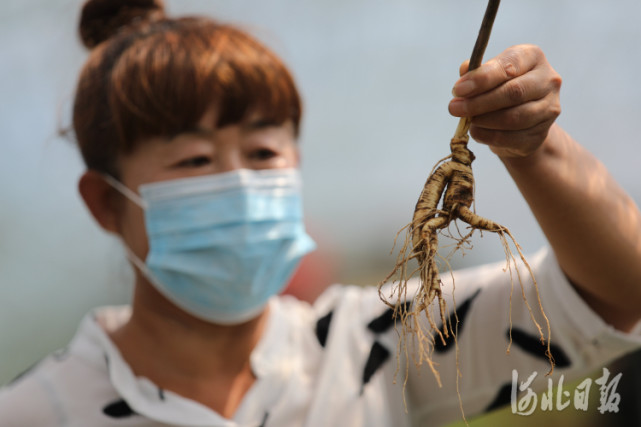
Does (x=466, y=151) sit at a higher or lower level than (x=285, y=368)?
higher

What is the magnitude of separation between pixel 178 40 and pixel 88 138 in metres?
0.35

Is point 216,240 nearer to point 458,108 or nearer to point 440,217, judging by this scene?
point 440,217

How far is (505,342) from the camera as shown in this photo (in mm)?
1645

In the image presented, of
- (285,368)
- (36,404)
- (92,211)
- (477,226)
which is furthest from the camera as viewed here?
(92,211)

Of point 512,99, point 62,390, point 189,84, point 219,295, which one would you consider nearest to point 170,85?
point 189,84

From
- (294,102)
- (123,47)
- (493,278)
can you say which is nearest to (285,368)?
(493,278)

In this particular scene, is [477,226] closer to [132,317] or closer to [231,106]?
[231,106]

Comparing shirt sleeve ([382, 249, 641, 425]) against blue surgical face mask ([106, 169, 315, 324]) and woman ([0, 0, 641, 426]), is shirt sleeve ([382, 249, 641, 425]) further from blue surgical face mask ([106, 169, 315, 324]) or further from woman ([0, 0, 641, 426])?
blue surgical face mask ([106, 169, 315, 324])

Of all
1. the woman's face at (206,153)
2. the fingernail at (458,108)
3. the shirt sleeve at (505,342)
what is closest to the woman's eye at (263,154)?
the woman's face at (206,153)

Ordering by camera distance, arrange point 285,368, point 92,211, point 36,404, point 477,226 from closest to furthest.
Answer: point 477,226 < point 36,404 < point 285,368 < point 92,211

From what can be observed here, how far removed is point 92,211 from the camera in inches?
75.7

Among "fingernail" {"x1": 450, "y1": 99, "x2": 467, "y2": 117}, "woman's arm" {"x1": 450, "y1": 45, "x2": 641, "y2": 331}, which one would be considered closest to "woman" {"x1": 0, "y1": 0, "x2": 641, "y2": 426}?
"woman's arm" {"x1": 450, "y1": 45, "x2": 641, "y2": 331}

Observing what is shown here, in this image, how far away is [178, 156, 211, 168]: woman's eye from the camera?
176cm

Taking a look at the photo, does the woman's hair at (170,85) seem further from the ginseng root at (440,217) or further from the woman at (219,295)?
the ginseng root at (440,217)
